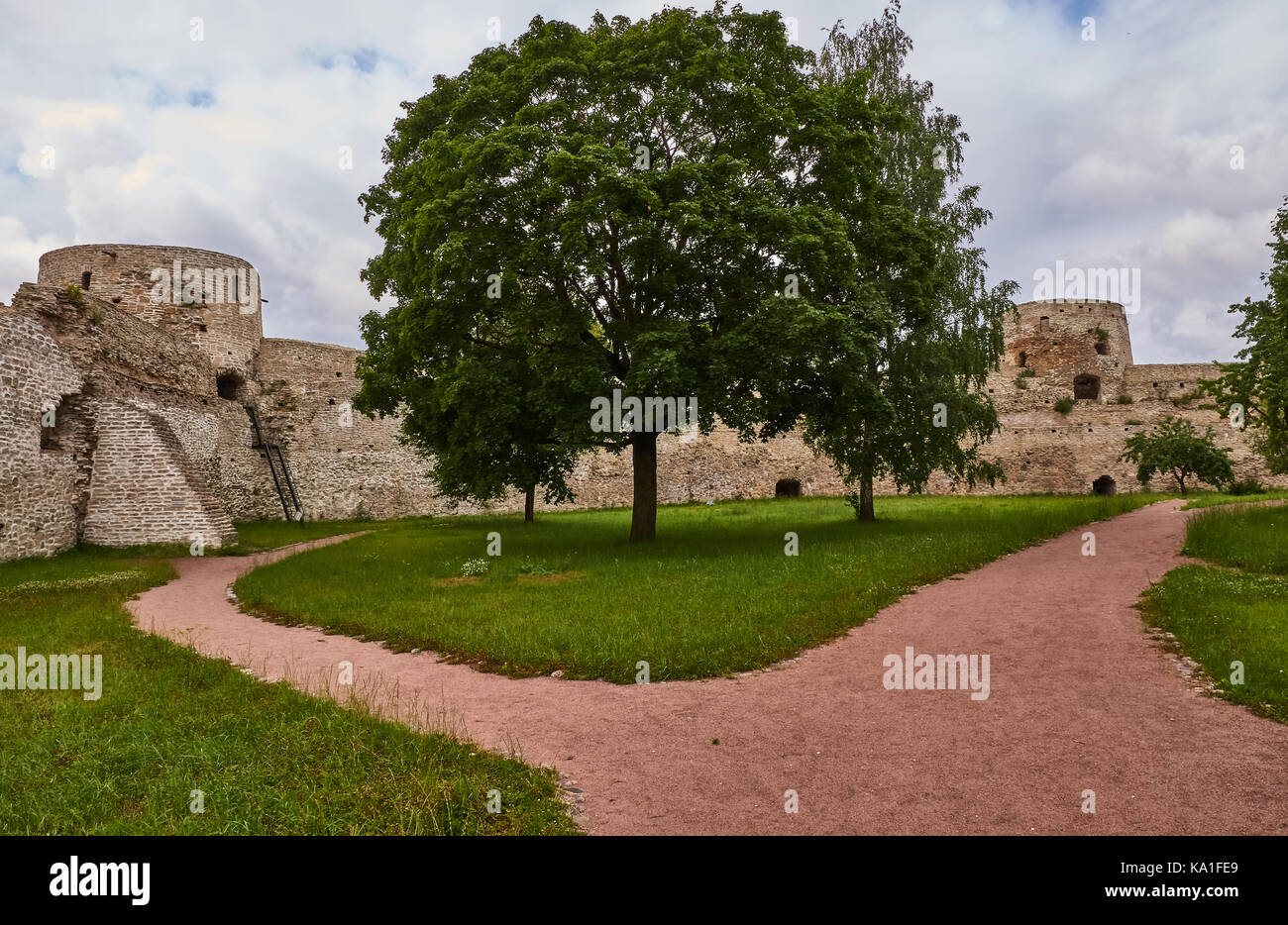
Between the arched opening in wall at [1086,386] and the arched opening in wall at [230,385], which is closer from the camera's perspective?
the arched opening in wall at [230,385]

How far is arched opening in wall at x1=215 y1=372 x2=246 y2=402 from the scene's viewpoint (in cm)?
3047

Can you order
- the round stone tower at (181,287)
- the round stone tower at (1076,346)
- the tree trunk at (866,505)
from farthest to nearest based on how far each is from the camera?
the round stone tower at (1076,346) < the round stone tower at (181,287) < the tree trunk at (866,505)

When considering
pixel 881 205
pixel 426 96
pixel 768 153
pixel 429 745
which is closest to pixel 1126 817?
pixel 429 745

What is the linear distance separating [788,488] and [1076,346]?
1688 cm

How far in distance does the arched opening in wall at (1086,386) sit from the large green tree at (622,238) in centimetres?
2899

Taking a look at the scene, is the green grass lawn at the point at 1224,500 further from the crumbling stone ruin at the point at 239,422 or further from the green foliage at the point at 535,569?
the green foliage at the point at 535,569

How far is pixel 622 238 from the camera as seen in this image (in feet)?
49.0

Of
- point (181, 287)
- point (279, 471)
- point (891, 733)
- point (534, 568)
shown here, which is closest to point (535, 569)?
point (534, 568)

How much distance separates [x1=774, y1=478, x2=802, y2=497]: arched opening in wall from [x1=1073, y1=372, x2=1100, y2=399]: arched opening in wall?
15.9 m

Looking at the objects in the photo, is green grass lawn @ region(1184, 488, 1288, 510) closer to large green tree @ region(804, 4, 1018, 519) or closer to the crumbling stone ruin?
large green tree @ region(804, 4, 1018, 519)

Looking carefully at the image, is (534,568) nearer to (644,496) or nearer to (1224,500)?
(644,496)

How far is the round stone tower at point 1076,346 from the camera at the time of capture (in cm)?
3900

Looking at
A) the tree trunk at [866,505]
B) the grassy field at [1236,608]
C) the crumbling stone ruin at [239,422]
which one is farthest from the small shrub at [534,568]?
the tree trunk at [866,505]
